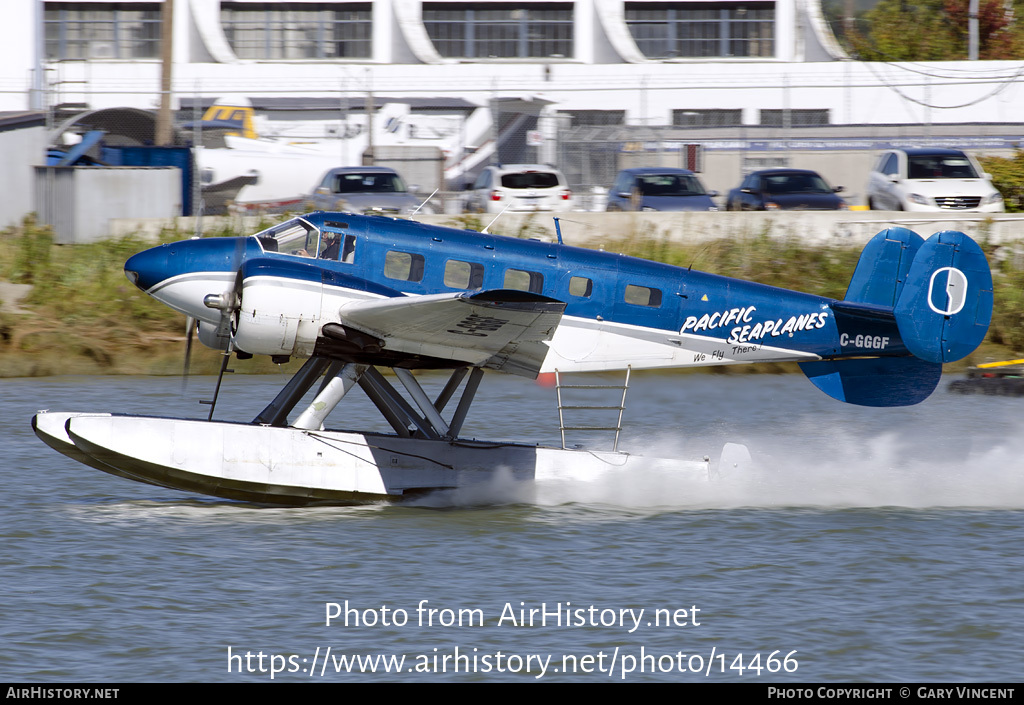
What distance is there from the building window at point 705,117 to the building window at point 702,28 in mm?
5945

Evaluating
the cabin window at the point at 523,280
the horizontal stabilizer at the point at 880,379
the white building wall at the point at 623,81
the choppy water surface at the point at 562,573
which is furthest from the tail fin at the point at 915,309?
the white building wall at the point at 623,81

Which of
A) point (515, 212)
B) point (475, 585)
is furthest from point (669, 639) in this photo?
point (515, 212)

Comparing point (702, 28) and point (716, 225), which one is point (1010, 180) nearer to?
point (716, 225)

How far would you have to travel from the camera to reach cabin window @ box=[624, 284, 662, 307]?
503 inches

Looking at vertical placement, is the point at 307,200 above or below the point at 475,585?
above

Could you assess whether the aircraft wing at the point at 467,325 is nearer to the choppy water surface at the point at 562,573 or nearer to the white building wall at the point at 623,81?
the choppy water surface at the point at 562,573

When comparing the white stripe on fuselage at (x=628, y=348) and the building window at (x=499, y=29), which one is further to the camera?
the building window at (x=499, y=29)

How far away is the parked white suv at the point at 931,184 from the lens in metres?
25.8

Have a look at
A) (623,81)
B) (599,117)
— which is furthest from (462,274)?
(623,81)

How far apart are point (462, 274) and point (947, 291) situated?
503 cm

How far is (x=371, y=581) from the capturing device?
10.5 metres

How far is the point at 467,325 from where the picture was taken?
39.0ft
